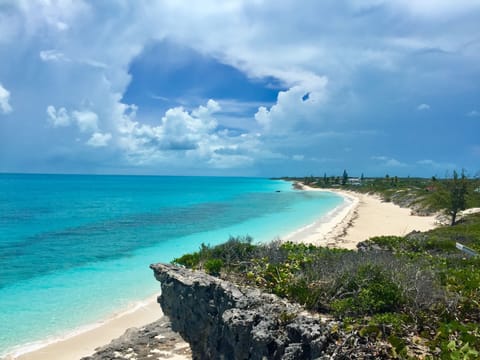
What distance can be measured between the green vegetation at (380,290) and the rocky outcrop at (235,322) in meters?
0.53

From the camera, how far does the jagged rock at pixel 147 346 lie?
29.0 feet

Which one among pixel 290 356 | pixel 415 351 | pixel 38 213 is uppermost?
pixel 415 351

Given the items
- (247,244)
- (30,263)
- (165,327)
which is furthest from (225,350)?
(30,263)

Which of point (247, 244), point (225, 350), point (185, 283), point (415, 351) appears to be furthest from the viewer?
point (247, 244)

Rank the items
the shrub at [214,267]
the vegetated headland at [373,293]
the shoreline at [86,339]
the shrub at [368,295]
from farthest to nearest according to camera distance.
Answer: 1. the shoreline at [86,339]
2. the shrub at [214,267]
3. the shrub at [368,295]
4. the vegetated headland at [373,293]

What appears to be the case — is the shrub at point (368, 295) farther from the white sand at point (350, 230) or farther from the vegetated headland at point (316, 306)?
the white sand at point (350, 230)

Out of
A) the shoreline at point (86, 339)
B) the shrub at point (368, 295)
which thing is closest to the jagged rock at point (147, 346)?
the shoreline at point (86, 339)

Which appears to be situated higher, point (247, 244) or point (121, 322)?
point (247, 244)

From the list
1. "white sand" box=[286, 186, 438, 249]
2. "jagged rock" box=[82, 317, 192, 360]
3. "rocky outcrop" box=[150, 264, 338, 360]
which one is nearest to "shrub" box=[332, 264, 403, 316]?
"rocky outcrop" box=[150, 264, 338, 360]

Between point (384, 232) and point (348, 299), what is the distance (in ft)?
80.5

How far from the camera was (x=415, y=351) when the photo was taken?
481cm

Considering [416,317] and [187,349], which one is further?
[187,349]

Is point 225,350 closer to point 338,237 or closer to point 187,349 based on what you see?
point 187,349

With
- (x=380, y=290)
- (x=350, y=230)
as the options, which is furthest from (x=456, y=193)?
(x=380, y=290)
